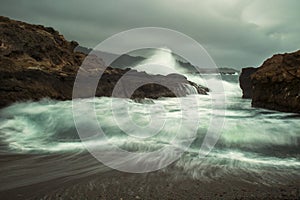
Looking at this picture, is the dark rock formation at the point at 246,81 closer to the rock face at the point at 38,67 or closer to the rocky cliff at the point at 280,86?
the rocky cliff at the point at 280,86

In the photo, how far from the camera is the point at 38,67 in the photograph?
970 centimetres

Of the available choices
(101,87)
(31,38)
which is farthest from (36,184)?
(31,38)

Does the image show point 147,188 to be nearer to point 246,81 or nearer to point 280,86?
point 280,86

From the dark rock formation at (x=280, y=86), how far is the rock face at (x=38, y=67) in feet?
18.9

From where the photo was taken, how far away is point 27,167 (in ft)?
11.6

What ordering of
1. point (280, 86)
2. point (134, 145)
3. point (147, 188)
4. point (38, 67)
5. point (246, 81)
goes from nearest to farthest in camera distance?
1. point (147, 188)
2. point (134, 145)
3. point (280, 86)
4. point (38, 67)
5. point (246, 81)

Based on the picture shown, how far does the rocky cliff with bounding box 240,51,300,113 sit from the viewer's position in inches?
322

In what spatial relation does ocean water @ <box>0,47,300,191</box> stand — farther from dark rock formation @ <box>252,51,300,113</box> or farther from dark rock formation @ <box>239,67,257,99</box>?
dark rock formation @ <box>239,67,257,99</box>

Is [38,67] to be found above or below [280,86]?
above

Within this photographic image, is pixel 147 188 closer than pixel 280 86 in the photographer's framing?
Yes

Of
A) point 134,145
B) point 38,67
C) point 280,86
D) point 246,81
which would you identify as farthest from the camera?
point 246,81

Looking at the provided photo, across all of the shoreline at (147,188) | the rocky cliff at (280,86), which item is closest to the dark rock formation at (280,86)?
the rocky cliff at (280,86)

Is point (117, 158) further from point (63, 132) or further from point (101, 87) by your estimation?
point (101, 87)

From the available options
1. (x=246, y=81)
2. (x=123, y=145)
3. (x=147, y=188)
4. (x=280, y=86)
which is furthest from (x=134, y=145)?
(x=246, y=81)
